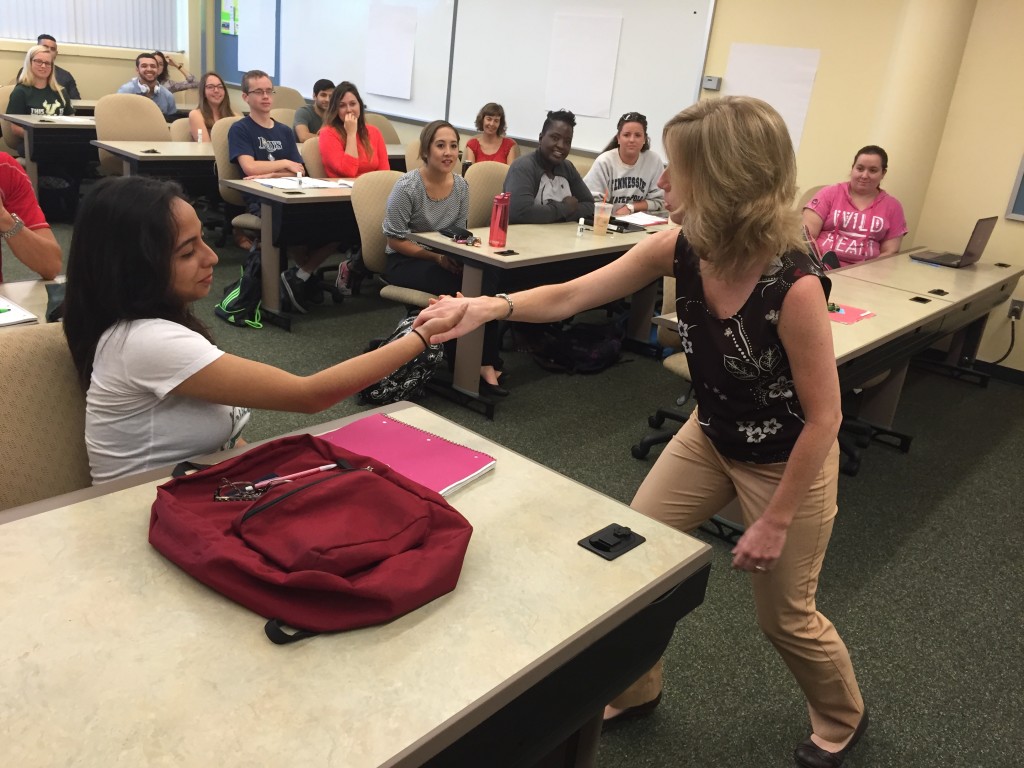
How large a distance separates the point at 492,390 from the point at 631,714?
204cm

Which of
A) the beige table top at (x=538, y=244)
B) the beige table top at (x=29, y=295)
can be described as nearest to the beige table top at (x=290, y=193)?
the beige table top at (x=538, y=244)

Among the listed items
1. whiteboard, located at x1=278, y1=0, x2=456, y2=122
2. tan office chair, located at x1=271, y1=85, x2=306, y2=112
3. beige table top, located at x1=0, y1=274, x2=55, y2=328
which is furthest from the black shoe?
tan office chair, located at x1=271, y1=85, x2=306, y2=112

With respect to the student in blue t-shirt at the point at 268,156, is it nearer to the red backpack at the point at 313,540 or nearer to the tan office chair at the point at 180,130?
the tan office chair at the point at 180,130

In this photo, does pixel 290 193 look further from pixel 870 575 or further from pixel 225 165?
pixel 870 575

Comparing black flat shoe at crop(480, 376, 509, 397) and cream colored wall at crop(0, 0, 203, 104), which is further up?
cream colored wall at crop(0, 0, 203, 104)

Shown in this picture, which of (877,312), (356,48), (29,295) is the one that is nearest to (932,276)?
(877,312)

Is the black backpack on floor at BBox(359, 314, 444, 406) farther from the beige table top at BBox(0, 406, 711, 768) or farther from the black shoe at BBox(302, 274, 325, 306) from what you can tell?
the beige table top at BBox(0, 406, 711, 768)

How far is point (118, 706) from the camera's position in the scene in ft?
2.81

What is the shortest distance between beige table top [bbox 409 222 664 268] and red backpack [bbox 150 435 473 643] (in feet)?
7.45

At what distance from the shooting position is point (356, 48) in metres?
7.47

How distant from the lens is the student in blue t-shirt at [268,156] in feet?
15.4

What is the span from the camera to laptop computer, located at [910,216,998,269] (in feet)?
14.1

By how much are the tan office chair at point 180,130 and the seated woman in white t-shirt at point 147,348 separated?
510cm

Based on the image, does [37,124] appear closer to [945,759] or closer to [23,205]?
[23,205]
